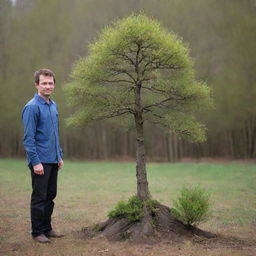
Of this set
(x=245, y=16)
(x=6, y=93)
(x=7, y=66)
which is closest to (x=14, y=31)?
(x=7, y=66)

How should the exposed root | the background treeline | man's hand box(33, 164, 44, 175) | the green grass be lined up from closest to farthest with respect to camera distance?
man's hand box(33, 164, 44, 175) → the exposed root → the green grass → the background treeline

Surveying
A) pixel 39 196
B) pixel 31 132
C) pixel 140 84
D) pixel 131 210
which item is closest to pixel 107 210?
pixel 131 210

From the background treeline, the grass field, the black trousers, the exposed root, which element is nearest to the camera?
the grass field

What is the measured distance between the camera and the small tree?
5.53 metres

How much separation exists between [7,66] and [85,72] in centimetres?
2400

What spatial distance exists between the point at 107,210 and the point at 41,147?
147 inches

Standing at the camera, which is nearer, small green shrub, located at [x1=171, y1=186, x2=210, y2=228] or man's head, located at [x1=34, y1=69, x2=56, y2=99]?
man's head, located at [x1=34, y1=69, x2=56, y2=99]

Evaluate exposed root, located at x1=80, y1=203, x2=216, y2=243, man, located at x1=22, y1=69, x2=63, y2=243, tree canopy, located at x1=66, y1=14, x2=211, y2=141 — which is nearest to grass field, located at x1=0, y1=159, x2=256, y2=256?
exposed root, located at x1=80, y1=203, x2=216, y2=243

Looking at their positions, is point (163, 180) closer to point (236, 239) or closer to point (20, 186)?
point (20, 186)

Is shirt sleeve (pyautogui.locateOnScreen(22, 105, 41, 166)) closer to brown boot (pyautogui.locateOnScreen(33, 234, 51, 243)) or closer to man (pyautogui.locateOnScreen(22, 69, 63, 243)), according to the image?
man (pyautogui.locateOnScreen(22, 69, 63, 243))

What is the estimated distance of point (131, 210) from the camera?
18.4 ft

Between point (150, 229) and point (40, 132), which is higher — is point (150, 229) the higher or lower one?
the lower one

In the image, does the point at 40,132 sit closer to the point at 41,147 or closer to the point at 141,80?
the point at 41,147

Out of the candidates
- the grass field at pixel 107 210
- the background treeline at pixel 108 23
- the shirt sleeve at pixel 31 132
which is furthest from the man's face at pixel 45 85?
the background treeline at pixel 108 23
